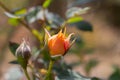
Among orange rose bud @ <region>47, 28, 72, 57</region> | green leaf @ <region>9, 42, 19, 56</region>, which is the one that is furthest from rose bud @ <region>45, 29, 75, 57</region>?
green leaf @ <region>9, 42, 19, 56</region>

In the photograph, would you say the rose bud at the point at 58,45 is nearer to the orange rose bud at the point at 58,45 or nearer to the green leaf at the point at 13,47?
the orange rose bud at the point at 58,45

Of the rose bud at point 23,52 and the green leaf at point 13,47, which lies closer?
the rose bud at point 23,52

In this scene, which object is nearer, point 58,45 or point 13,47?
point 58,45

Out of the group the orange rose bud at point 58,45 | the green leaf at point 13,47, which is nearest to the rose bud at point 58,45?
the orange rose bud at point 58,45

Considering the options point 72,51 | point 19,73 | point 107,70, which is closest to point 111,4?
point 107,70

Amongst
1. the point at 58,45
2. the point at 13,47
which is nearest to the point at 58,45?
the point at 58,45

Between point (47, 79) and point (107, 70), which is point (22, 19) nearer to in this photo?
point (47, 79)

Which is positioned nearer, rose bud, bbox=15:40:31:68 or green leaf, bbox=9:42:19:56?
rose bud, bbox=15:40:31:68

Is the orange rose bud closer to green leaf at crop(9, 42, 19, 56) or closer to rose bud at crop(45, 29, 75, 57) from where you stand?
rose bud at crop(45, 29, 75, 57)

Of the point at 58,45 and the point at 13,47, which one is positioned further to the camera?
the point at 13,47

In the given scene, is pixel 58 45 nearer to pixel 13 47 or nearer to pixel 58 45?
pixel 58 45

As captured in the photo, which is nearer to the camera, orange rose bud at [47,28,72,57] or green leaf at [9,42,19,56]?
orange rose bud at [47,28,72,57]
